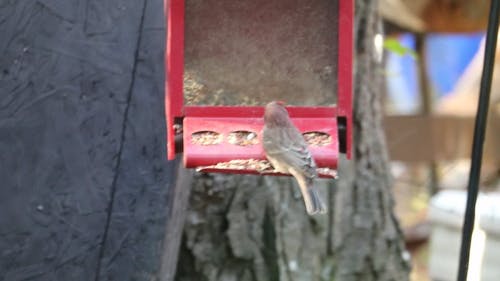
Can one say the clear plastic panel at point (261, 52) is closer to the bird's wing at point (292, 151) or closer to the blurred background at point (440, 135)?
the bird's wing at point (292, 151)

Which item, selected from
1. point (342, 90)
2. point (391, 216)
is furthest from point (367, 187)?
point (342, 90)

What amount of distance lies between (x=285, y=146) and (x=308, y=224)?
1447 mm

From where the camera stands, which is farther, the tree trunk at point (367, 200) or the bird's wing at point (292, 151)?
the tree trunk at point (367, 200)

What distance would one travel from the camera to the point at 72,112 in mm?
2703

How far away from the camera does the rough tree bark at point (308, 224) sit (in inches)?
137

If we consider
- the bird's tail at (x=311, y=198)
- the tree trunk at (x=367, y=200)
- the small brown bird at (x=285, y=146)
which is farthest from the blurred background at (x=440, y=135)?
the small brown bird at (x=285, y=146)

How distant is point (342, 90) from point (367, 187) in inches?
57.8

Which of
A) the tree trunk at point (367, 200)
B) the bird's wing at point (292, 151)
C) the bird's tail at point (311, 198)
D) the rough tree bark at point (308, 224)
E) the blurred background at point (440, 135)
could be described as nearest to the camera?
the bird's wing at point (292, 151)

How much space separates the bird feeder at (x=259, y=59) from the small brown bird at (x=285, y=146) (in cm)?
9

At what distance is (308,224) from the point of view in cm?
371

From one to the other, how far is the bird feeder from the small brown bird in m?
0.09

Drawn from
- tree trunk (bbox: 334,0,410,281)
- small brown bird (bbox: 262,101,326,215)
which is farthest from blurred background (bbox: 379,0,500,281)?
small brown bird (bbox: 262,101,326,215)

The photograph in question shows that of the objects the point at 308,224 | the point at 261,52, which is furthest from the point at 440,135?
the point at 261,52

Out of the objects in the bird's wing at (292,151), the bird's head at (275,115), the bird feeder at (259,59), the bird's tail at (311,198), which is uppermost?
the bird feeder at (259,59)
